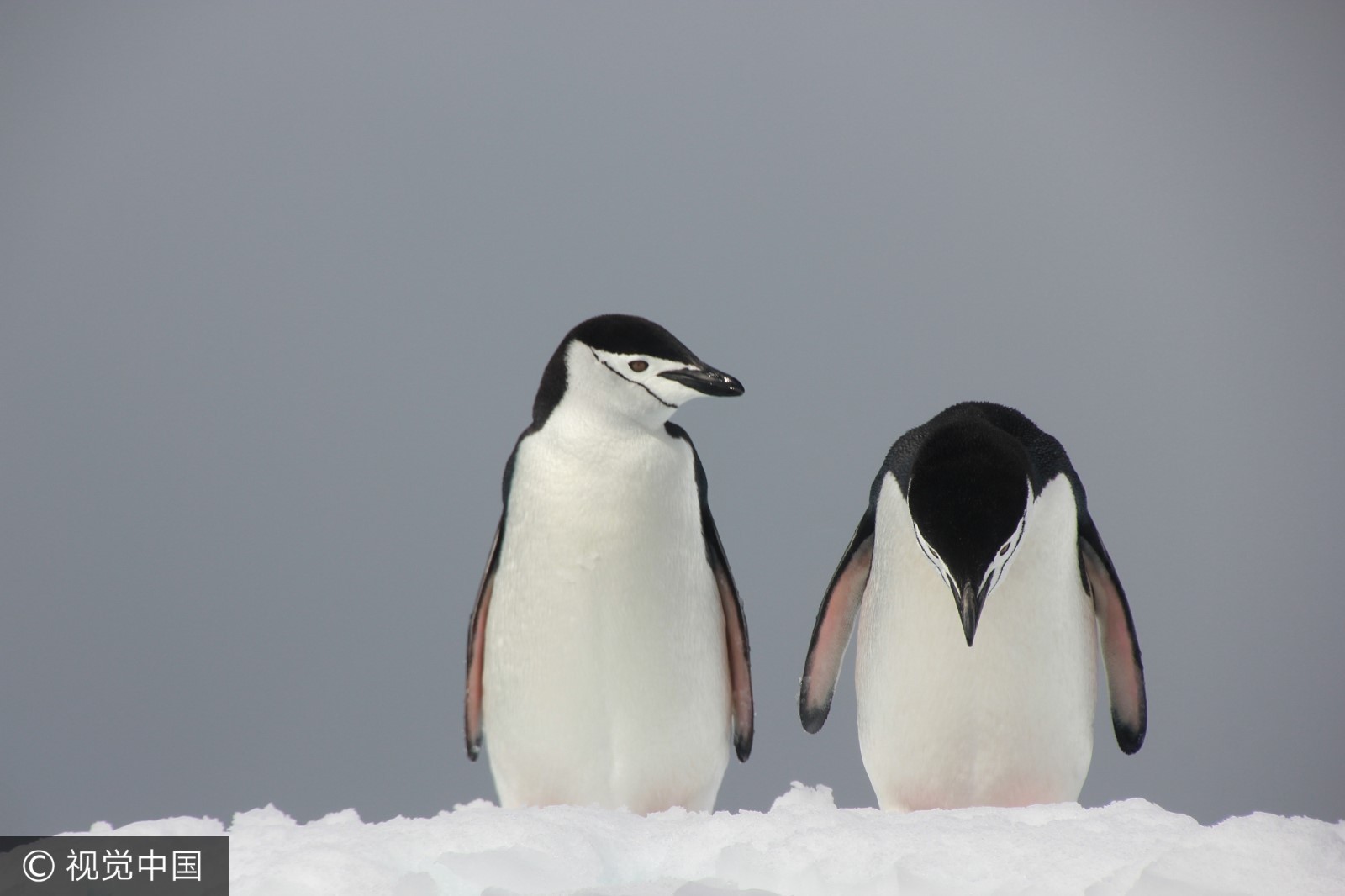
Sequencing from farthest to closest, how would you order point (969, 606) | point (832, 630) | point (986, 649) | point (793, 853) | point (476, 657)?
point (476, 657) → point (832, 630) → point (986, 649) → point (969, 606) → point (793, 853)

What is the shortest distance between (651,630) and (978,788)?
725mm

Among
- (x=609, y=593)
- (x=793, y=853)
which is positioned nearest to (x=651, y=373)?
(x=609, y=593)

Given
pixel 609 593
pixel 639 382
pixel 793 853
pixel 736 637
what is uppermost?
pixel 639 382

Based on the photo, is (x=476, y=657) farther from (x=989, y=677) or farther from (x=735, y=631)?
(x=989, y=677)

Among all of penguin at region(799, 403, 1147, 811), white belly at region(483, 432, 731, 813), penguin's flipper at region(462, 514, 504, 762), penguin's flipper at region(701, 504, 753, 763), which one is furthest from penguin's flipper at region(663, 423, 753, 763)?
penguin's flipper at region(462, 514, 504, 762)

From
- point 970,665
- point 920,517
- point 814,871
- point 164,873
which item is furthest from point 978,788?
point 164,873

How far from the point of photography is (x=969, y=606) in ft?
7.10

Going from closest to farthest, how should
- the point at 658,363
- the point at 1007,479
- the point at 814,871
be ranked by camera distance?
1. the point at 814,871
2. the point at 1007,479
3. the point at 658,363

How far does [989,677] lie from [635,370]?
0.94m

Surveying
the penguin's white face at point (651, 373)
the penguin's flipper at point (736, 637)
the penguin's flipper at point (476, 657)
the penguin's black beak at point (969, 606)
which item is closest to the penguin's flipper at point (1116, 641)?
the penguin's black beak at point (969, 606)

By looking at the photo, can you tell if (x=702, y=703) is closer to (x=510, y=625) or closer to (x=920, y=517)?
(x=510, y=625)

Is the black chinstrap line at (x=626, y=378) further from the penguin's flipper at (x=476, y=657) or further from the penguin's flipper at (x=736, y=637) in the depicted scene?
the penguin's flipper at (x=476, y=657)

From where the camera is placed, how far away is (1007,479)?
224 centimetres

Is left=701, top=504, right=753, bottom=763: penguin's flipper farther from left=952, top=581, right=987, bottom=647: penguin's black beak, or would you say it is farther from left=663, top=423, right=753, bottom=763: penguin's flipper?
left=952, top=581, right=987, bottom=647: penguin's black beak
